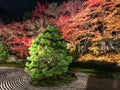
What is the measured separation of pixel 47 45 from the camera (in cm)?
1575

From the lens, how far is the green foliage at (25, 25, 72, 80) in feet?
51.0

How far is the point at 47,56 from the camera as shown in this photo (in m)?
15.6

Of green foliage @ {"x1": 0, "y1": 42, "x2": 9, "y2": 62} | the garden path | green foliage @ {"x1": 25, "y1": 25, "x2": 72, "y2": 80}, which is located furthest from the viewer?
green foliage @ {"x1": 0, "y1": 42, "x2": 9, "y2": 62}

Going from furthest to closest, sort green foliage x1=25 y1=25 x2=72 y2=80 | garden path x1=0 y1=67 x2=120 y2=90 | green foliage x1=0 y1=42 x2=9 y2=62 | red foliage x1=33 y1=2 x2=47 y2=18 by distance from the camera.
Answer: red foliage x1=33 y1=2 x2=47 y2=18 → green foliage x1=0 y1=42 x2=9 y2=62 → green foliage x1=25 y1=25 x2=72 y2=80 → garden path x1=0 y1=67 x2=120 y2=90

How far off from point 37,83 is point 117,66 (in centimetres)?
1111

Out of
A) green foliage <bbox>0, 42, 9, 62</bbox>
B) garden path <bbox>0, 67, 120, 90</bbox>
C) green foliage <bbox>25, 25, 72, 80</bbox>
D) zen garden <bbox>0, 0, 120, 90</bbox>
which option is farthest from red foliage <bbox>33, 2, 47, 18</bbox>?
garden path <bbox>0, 67, 120, 90</bbox>

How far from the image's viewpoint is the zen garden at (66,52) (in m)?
15.6

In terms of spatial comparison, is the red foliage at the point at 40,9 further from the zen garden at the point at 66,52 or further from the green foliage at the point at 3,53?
the green foliage at the point at 3,53

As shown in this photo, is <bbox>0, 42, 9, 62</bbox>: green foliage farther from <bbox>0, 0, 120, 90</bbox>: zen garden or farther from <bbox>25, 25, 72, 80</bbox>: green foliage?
<bbox>25, 25, 72, 80</bbox>: green foliage

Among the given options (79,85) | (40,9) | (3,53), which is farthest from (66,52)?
(40,9)

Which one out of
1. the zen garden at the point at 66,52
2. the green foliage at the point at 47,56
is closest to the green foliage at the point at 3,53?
the zen garden at the point at 66,52

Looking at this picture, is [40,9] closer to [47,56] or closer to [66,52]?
[66,52]

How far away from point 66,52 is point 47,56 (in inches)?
72.0

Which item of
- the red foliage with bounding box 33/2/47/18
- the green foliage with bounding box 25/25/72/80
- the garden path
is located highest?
the red foliage with bounding box 33/2/47/18
